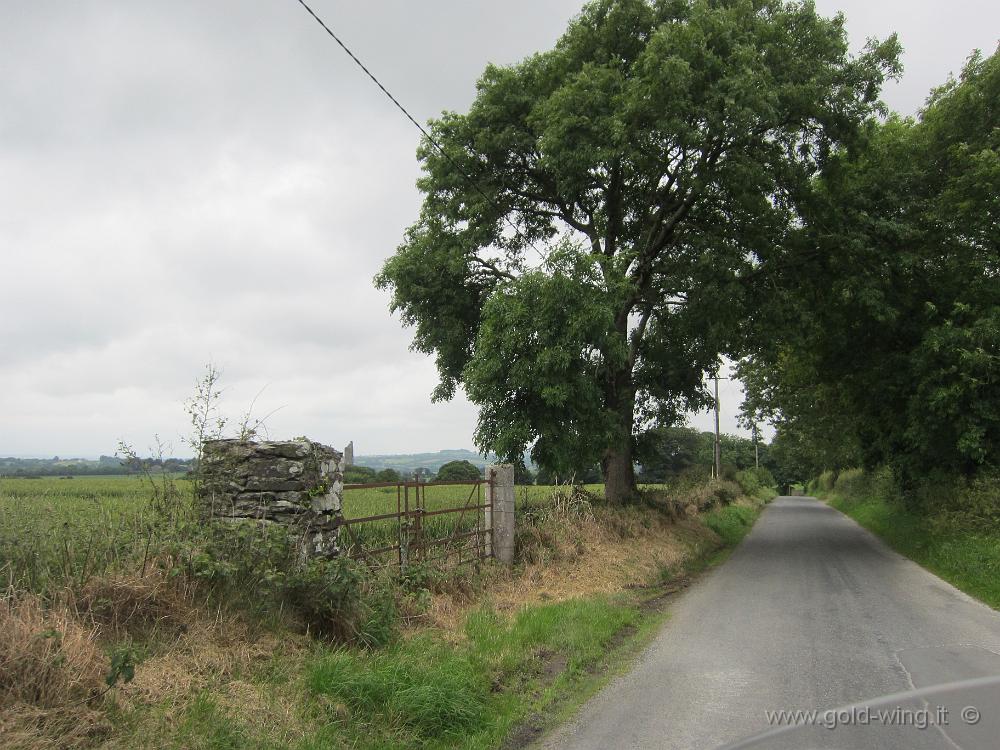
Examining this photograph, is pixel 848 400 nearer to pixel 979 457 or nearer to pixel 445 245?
pixel 979 457

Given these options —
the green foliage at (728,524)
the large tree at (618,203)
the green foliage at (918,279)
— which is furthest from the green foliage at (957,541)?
the large tree at (618,203)

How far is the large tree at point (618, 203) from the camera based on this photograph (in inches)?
543

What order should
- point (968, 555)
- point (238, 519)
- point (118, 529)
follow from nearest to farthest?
point (118, 529) → point (238, 519) → point (968, 555)

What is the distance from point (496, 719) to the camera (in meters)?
5.12

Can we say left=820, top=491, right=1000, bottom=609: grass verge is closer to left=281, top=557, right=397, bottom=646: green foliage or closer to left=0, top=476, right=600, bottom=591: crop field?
left=281, top=557, right=397, bottom=646: green foliage

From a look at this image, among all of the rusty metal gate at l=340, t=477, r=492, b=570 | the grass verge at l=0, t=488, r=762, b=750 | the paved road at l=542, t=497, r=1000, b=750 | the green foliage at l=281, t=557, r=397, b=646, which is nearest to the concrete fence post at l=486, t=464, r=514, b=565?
the rusty metal gate at l=340, t=477, r=492, b=570

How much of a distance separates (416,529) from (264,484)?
2.56 m

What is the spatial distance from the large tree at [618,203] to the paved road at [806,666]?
213 inches

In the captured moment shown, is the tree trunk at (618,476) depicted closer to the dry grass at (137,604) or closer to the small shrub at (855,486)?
the dry grass at (137,604)

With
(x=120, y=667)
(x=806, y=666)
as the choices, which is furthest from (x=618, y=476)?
(x=120, y=667)

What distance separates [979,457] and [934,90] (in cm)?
1022

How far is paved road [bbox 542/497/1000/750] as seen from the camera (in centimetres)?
202

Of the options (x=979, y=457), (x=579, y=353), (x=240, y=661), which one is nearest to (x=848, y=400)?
(x=979, y=457)

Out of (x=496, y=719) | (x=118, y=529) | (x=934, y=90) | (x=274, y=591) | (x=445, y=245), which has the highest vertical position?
(x=934, y=90)
